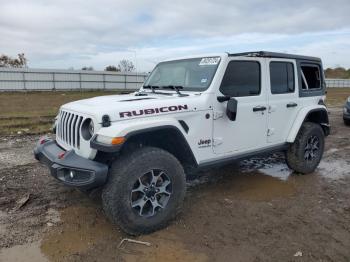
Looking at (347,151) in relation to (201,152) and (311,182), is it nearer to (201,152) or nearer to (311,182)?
(311,182)

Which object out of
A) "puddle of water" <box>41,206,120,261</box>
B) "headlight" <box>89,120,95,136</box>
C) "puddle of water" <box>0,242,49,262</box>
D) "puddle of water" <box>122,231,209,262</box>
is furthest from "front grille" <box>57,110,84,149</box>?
"puddle of water" <box>122,231,209,262</box>

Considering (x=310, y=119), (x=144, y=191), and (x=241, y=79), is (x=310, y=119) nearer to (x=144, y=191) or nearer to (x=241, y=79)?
(x=241, y=79)

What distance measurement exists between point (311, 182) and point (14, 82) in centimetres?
2957

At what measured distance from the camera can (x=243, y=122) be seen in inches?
184

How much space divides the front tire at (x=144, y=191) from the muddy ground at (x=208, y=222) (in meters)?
0.18

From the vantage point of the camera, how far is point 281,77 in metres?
5.38

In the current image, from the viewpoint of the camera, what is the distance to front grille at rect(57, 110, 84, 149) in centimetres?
383

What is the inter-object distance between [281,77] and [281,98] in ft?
1.11

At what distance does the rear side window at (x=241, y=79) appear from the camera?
4.52 metres

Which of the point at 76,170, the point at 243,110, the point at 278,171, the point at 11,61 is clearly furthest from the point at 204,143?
the point at 11,61

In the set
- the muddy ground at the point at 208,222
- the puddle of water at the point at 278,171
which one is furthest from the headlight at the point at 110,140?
the puddle of water at the point at 278,171

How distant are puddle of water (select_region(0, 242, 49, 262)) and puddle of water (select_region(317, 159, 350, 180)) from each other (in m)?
4.65

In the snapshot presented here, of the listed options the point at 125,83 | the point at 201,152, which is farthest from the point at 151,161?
the point at 125,83

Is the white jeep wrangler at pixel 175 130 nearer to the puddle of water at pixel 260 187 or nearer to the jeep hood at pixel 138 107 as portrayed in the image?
the jeep hood at pixel 138 107
